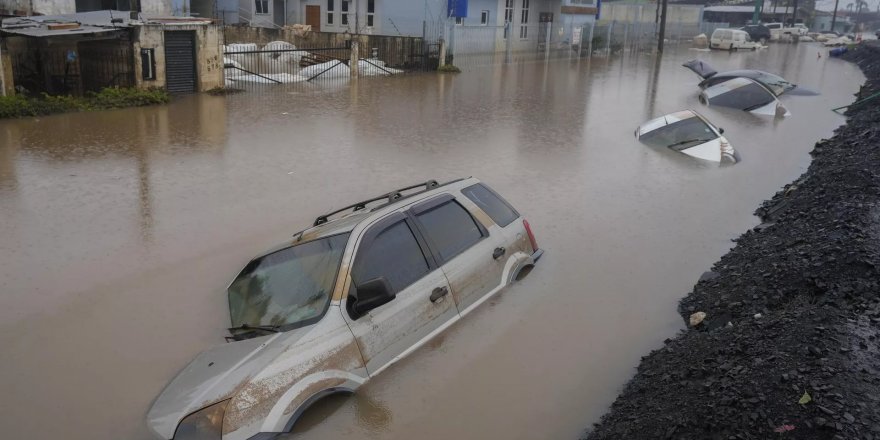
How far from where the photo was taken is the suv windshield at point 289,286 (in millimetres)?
5688

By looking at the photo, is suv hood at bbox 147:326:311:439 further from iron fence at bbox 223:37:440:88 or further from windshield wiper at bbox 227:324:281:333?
iron fence at bbox 223:37:440:88

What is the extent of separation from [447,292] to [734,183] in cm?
924

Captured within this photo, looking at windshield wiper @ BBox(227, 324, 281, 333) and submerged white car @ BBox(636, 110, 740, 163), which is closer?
windshield wiper @ BBox(227, 324, 281, 333)

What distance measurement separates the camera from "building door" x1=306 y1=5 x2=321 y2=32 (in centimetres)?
4144

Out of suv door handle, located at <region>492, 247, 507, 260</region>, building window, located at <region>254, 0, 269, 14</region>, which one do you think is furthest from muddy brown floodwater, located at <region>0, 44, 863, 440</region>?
building window, located at <region>254, 0, 269, 14</region>

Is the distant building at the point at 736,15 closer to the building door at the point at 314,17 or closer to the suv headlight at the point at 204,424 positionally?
the building door at the point at 314,17

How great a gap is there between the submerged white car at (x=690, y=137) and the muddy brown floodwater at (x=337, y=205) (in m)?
0.58

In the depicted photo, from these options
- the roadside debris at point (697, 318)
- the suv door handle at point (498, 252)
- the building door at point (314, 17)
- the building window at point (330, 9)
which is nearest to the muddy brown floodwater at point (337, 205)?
the roadside debris at point (697, 318)

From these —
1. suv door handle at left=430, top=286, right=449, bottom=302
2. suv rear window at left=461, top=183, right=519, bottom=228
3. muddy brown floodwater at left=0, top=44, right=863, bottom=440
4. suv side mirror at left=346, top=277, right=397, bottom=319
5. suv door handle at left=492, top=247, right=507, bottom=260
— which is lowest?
muddy brown floodwater at left=0, top=44, right=863, bottom=440

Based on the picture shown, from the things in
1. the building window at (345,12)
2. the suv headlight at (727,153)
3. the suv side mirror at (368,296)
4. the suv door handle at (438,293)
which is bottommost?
the suv headlight at (727,153)

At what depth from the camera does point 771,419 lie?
4.55 m

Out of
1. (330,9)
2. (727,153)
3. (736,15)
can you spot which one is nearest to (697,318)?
(727,153)

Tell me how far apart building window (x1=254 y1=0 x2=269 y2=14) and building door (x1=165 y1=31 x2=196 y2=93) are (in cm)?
2138

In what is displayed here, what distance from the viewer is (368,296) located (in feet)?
17.9
